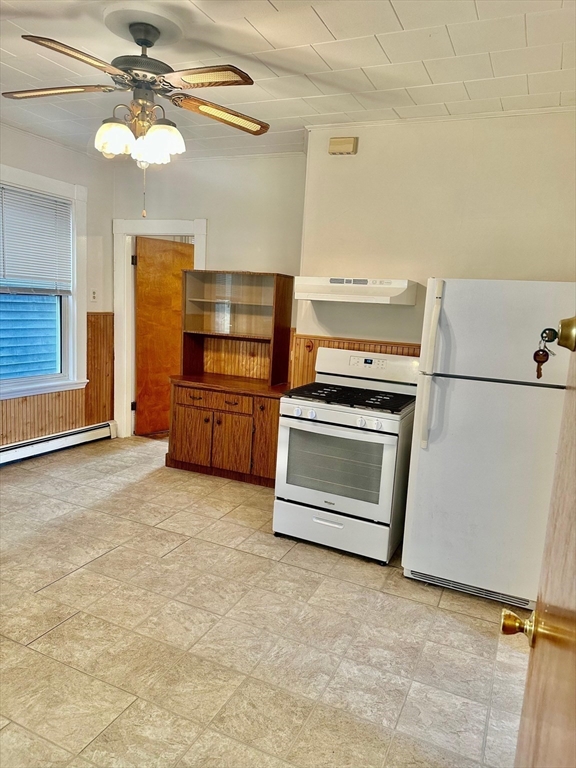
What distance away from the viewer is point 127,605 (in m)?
2.45

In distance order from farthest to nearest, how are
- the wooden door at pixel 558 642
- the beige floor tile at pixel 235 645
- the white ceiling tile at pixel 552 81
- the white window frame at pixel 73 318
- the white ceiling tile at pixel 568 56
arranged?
the white window frame at pixel 73 318, the white ceiling tile at pixel 552 81, the white ceiling tile at pixel 568 56, the beige floor tile at pixel 235 645, the wooden door at pixel 558 642

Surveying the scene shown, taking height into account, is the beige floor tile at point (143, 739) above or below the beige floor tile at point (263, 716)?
above

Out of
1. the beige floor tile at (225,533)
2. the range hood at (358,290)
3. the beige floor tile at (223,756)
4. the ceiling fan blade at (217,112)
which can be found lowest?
the beige floor tile at (223,756)

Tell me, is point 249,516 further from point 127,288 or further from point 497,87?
point 497,87

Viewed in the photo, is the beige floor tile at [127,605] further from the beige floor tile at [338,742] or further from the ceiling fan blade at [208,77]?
the ceiling fan blade at [208,77]

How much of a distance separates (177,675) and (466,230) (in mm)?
2946

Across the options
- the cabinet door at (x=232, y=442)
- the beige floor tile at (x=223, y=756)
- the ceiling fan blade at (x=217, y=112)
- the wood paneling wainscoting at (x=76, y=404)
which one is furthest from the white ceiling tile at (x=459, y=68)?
the wood paneling wainscoting at (x=76, y=404)

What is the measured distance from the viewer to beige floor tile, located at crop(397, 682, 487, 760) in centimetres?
179

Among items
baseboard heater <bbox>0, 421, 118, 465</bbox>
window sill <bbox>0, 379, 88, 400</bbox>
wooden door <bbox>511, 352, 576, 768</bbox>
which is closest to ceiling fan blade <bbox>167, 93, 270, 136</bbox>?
wooden door <bbox>511, 352, 576, 768</bbox>

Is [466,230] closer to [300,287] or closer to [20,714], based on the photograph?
[300,287]

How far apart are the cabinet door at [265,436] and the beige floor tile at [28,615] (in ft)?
6.29

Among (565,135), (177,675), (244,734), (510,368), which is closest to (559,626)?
(244,734)

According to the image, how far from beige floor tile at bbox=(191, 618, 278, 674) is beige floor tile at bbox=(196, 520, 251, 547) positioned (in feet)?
2.59

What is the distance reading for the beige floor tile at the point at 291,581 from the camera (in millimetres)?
2654
